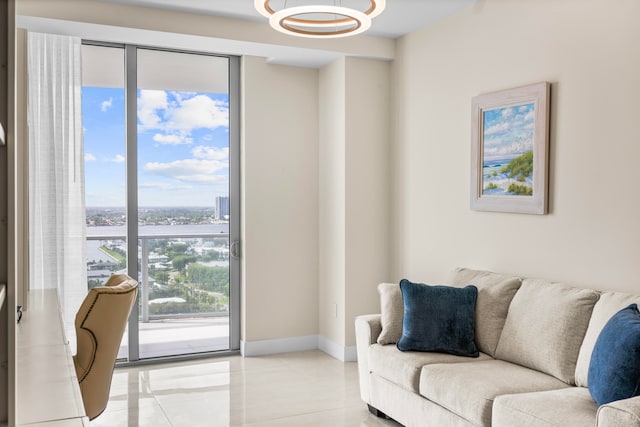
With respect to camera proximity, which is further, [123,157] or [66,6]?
[123,157]

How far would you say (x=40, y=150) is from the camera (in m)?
4.28

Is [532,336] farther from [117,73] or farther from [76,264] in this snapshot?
[117,73]

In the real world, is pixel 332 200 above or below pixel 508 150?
below

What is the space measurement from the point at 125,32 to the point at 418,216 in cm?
265

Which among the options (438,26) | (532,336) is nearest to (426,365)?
(532,336)

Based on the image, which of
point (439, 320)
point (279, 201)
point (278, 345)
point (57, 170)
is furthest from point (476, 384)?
point (57, 170)

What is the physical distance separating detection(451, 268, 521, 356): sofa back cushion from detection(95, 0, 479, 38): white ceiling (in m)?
1.98

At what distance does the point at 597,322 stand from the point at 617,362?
61 cm

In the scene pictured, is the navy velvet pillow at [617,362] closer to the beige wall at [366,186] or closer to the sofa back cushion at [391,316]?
the sofa back cushion at [391,316]

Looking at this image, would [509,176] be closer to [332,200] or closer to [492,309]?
[492,309]

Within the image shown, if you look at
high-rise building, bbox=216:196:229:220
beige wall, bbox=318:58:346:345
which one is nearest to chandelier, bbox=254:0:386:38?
beige wall, bbox=318:58:346:345

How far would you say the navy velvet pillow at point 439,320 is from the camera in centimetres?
339

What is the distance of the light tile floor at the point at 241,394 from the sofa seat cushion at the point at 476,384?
65 centimetres

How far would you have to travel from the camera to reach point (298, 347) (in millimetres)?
5336
